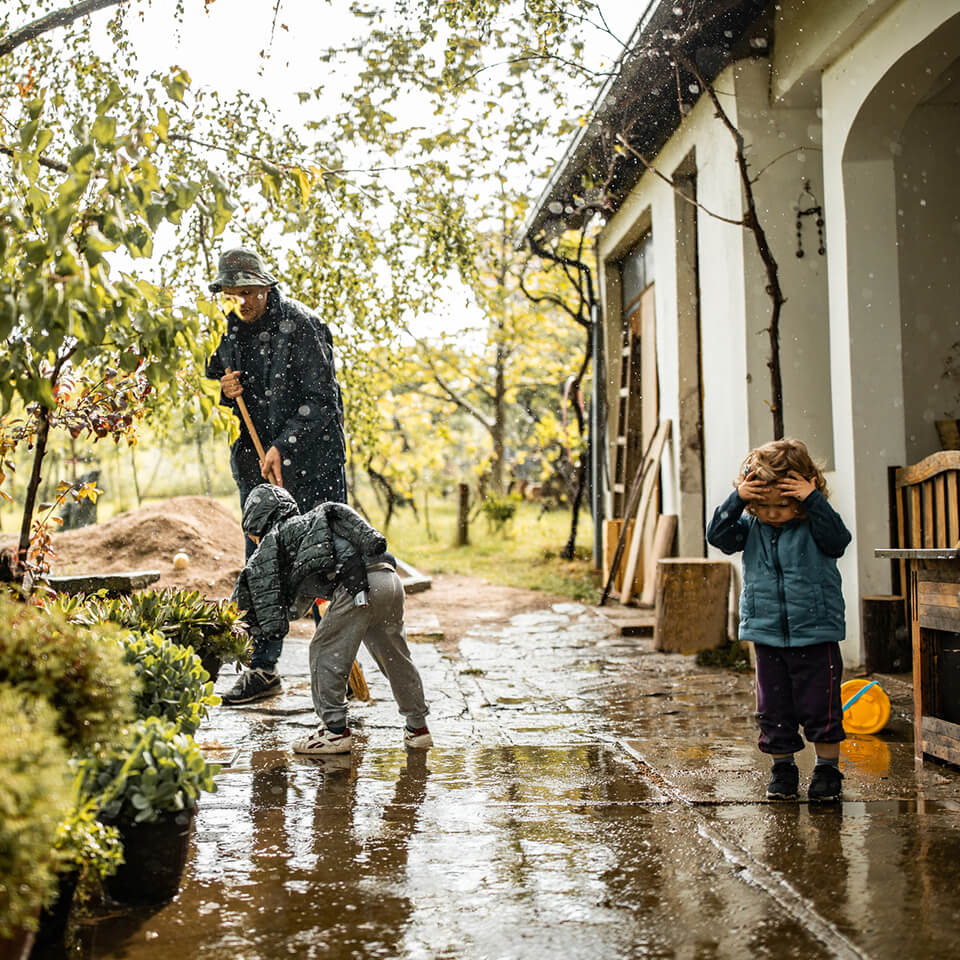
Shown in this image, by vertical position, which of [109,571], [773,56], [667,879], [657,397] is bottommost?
[667,879]

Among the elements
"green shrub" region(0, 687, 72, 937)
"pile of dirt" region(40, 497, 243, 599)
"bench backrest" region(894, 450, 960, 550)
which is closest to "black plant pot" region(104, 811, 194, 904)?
"green shrub" region(0, 687, 72, 937)

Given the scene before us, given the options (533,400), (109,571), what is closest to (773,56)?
(109,571)

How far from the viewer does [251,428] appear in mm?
5277

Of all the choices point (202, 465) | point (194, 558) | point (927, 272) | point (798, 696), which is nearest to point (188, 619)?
point (798, 696)

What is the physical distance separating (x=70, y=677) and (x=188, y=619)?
1.81 meters

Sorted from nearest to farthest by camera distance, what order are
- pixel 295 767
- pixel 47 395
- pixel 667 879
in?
1. pixel 47 395
2. pixel 667 879
3. pixel 295 767

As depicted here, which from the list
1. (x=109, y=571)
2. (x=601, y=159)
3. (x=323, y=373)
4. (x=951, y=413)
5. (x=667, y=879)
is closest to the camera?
(x=667, y=879)

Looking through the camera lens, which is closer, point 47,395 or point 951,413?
point 47,395

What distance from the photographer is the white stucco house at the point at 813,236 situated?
5.98 metres

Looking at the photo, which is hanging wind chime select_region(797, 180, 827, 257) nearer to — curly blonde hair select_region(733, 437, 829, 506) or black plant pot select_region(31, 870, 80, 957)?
curly blonde hair select_region(733, 437, 829, 506)

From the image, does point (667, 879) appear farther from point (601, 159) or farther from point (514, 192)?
point (514, 192)

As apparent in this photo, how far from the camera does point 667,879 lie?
271 centimetres

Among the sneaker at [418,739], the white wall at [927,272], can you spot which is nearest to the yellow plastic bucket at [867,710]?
the sneaker at [418,739]

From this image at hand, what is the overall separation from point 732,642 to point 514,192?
232 inches
